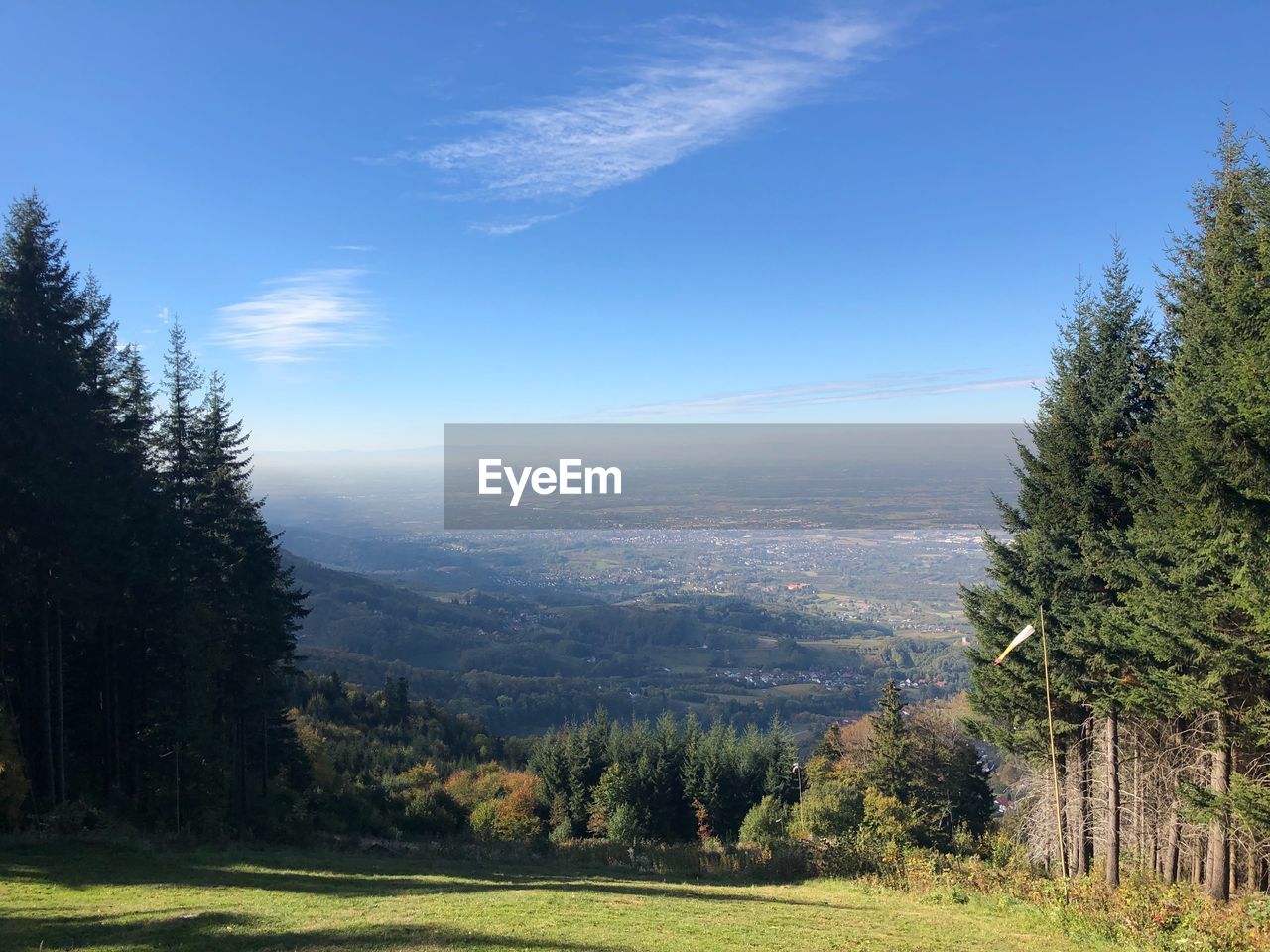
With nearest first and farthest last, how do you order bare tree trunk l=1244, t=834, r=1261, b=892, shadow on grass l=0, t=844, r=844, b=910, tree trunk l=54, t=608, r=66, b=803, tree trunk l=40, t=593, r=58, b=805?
shadow on grass l=0, t=844, r=844, b=910, bare tree trunk l=1244, t=834, r=1261, b=892, tree trunk l=40, t=593, r=58, b=805, tree trunk l=54, t=608, r=66, b=803

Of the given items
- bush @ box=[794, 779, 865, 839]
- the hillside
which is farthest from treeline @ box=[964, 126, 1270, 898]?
the hillside

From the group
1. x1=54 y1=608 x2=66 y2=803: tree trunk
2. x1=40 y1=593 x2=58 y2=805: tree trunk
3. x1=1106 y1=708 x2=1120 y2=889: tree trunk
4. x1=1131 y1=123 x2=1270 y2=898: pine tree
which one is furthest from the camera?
x1=54 y1=608 x2=66 y2=803: tree trunk

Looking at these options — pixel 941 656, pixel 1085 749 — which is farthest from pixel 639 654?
pixel 1085 749

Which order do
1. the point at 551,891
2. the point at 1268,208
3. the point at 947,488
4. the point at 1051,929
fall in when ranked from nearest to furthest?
the point at 1268,208 → the point at 1051,929 → the point at 551,891 → the point at 947,488

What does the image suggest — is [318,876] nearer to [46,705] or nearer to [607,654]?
[46,705]

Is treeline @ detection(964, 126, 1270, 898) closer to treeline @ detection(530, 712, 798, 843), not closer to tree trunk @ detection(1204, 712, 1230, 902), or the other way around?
tree trunk @ detection(1204, 712, 1230, 902)

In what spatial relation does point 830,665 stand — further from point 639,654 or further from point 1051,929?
point 1051,929
